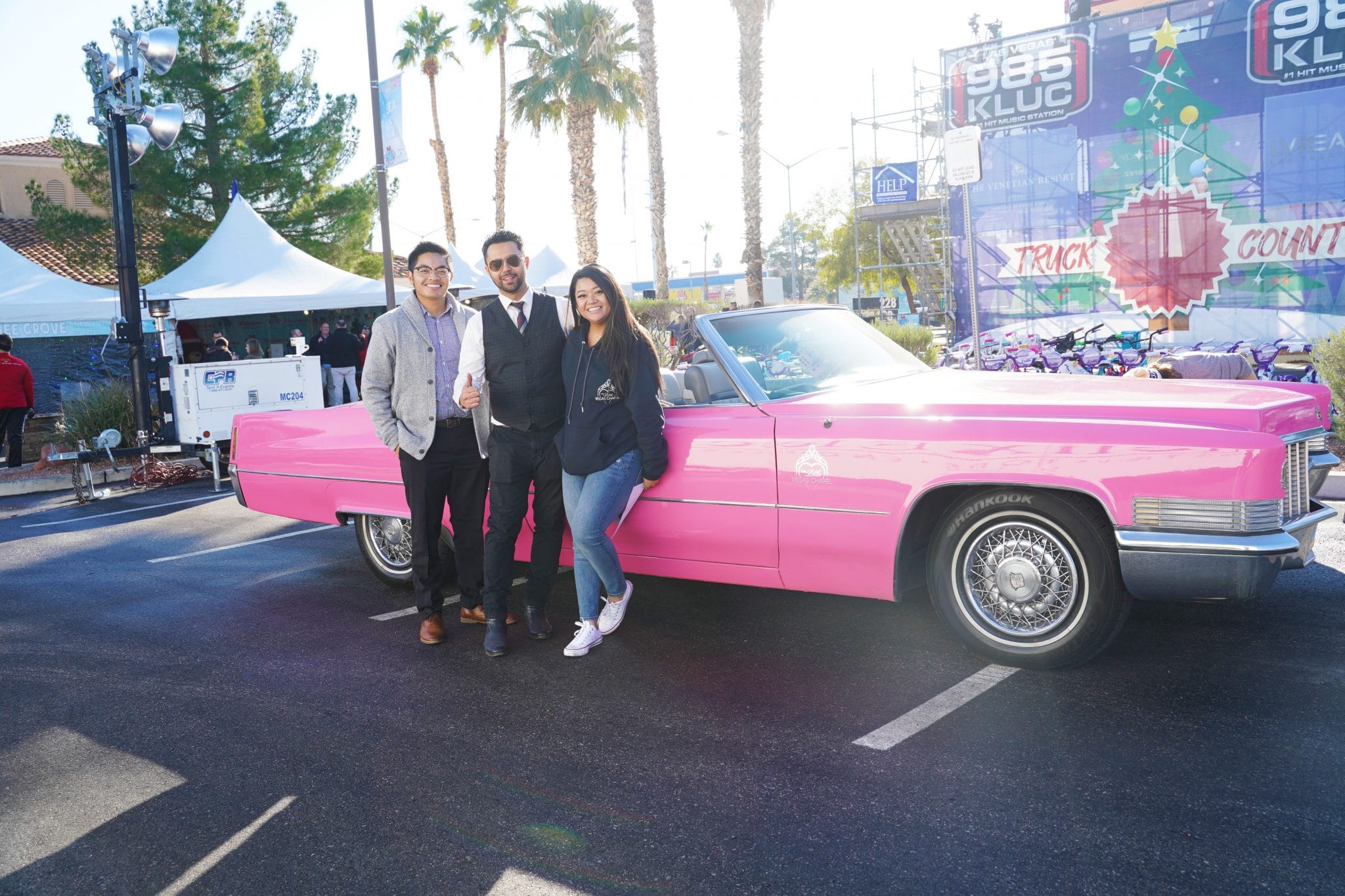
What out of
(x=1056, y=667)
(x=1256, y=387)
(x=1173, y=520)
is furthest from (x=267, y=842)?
(x=1256, y=387)

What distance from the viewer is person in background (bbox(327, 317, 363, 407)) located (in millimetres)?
16250

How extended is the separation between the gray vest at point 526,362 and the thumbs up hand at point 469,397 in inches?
3.8

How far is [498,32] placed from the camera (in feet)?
106

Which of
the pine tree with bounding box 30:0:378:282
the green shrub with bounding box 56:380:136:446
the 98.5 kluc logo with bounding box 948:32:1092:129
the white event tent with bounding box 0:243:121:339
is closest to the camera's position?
the green shrub with bounding box 56:380:136:446

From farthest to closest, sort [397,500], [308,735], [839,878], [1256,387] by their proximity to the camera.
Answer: [397,500]
[1256,387]
[308,735]
[839,878]

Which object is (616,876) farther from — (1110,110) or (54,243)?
(54,243)

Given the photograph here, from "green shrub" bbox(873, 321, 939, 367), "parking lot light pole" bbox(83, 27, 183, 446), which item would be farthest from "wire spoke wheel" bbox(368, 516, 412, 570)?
"green shrub" bbox(873, 321, 939, 367)

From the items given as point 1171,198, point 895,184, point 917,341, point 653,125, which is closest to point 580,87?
point 653,125

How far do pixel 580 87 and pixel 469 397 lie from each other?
1975cm

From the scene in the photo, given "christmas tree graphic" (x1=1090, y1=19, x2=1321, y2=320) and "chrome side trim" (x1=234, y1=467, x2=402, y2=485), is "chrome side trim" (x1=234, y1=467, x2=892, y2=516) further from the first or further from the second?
"christmas tree graphic" (x1=1090, y1=19, x2=1321, y2=320)

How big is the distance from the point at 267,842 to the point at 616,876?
3.69 ft

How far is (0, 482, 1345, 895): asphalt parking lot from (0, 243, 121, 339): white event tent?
14596mm

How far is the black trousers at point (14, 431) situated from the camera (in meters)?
13.6

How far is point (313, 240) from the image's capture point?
25953 millimetres
